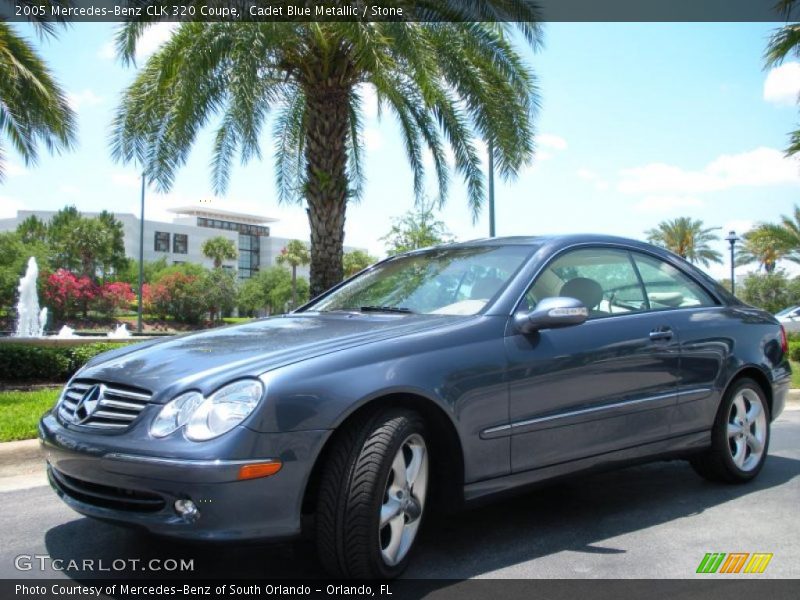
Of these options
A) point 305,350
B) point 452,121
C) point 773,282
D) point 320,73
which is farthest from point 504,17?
point 773,282

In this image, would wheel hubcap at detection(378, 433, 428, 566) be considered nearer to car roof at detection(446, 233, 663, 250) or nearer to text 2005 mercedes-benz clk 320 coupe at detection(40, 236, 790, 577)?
text 2005 mercedes-benz clk 320 coupe at detection(40, 236, 790, 577)

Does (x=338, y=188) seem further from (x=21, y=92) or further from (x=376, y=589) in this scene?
(x=376, y=589)

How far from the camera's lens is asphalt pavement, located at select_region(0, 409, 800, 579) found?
354cm

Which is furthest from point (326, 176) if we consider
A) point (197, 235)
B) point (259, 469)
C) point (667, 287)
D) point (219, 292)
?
point (197, 235)

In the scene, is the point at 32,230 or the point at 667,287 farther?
the point at 32,230

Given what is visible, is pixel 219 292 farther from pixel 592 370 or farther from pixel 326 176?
pixel 592 370

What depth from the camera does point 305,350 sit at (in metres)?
3.34

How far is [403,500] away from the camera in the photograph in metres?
3.35

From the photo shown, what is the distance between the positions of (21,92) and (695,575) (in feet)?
43.0

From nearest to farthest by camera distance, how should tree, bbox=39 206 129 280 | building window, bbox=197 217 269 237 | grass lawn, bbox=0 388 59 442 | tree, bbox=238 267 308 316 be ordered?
grass lawn, bbox=0 388 59 442 → tree, bbox=39 206 129 280 → tree, bbox=238 267 308 316 → building window, bbox=197 217 269 237

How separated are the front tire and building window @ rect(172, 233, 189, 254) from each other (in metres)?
100

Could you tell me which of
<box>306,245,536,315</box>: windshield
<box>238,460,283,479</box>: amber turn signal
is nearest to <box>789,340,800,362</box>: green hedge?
<box>306,245,536,315</box>: windshield

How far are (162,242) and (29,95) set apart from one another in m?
87.6

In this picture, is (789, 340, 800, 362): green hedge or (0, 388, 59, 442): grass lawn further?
(789, 340, 800, 362): green hedge
